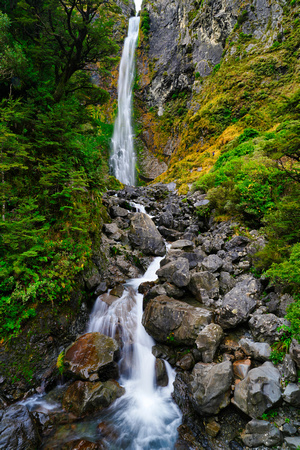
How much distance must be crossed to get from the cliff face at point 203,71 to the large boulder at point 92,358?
14.0m

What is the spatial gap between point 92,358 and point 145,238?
5708 millimetres

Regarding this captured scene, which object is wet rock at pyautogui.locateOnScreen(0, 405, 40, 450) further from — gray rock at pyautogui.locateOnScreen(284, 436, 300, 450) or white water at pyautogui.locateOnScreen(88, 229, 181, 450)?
gray rock at pyautogui.locateOnScreen(284, 436, 300, 450)

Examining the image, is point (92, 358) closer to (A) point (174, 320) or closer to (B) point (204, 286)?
(A) point (174, 320)

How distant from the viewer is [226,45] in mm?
22891

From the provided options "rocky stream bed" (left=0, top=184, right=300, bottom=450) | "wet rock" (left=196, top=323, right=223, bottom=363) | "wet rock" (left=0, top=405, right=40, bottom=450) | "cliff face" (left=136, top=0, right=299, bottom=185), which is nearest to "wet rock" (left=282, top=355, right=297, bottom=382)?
"rocky stream bed" (left=0, top=184, right=300, bottom=450)

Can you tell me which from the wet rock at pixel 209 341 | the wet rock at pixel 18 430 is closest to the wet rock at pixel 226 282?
the wet rock at pixel 209 341

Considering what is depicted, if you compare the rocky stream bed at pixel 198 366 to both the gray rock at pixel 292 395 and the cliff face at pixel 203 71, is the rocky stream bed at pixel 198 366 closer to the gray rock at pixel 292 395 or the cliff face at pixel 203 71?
the gray rock at pixel 292 395

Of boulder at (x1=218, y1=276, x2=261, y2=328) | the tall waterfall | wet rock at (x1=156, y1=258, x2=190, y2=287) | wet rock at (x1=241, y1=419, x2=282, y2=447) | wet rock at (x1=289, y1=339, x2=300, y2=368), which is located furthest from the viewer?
the tall waterfall

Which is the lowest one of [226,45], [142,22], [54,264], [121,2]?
[54,264]

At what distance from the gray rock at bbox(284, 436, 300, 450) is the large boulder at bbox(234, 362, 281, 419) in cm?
39

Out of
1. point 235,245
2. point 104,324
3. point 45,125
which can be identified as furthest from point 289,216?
point 45,125

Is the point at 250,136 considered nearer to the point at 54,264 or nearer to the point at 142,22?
the point at 54,264

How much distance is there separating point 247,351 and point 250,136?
48.4 feet

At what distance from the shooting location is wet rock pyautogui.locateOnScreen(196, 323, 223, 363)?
15.3ft
